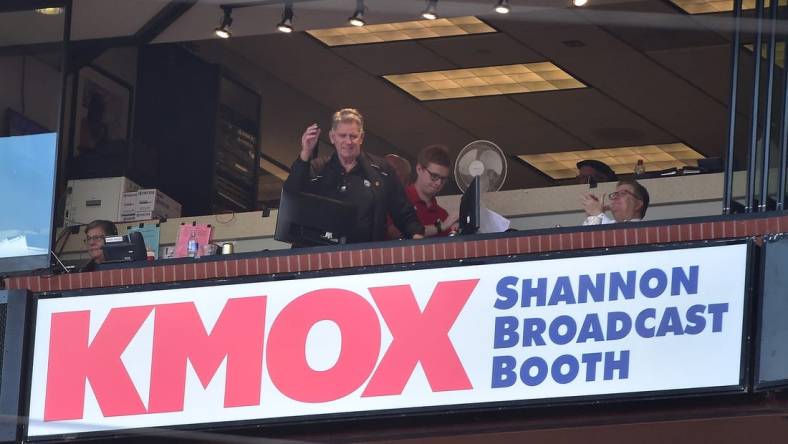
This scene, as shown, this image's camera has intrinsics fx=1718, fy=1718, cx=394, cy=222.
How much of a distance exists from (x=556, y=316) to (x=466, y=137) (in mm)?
8836

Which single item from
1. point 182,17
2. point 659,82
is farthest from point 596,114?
point 182,17

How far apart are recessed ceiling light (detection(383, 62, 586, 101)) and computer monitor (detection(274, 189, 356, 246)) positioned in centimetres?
611

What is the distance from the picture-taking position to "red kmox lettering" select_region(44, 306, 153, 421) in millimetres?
9766

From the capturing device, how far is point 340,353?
9430 millimetres

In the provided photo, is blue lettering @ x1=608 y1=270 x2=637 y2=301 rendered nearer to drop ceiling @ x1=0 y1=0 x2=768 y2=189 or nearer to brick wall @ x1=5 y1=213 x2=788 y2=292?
brick wall @ x1=5 y1=213 x2=788 y2=292

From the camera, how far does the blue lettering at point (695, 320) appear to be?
8867 millimetres

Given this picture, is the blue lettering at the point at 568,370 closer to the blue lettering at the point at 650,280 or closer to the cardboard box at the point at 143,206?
the blue lettering at the point at 650,280

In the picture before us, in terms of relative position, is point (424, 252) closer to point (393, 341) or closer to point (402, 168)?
point (393, 341)

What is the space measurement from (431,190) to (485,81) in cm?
599

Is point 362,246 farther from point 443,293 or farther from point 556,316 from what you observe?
point 556,316

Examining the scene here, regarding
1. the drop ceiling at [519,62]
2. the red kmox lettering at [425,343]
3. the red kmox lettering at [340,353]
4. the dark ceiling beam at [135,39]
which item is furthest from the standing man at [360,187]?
the dark ceiling beam at [135,39]

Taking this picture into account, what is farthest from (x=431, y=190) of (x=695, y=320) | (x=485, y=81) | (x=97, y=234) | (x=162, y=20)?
(x=485, y=81)

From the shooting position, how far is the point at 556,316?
9.15 m

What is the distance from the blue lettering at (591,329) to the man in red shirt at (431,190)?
1.41m
